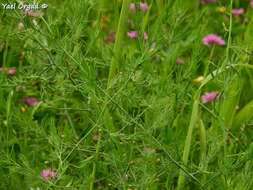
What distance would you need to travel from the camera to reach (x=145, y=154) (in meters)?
1.49

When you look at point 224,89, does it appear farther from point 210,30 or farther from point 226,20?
point 226,20

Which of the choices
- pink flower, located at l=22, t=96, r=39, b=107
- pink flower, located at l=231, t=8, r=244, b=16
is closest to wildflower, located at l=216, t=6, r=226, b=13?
pink flower, located at l=231, t=8, r=244, b=16

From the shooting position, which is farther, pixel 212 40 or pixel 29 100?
pixel 212 40

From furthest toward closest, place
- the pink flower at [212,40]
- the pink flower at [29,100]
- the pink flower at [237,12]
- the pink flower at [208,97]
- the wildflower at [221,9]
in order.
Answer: the pink flower at [237,12]
the wildflower at [221,9]
the pink flower at [212,40]
the pink flower at [29,100]
the pink flower at [208,97]

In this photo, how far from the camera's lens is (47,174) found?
1.57 m

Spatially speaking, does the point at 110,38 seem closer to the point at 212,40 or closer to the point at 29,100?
the point at 212,40

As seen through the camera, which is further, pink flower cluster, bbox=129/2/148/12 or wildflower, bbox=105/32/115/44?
wildflower, bbox=105/32/115/44

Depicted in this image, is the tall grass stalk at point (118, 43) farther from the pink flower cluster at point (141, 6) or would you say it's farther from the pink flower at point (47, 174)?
the pink flower at point (47, 174)

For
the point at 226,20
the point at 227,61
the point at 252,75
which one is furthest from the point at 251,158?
the point at 226,20

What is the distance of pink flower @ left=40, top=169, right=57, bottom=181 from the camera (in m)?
1.49

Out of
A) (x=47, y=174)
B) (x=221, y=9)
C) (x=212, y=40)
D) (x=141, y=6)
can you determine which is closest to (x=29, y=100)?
(x=141, y=6)

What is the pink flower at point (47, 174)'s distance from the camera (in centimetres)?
149

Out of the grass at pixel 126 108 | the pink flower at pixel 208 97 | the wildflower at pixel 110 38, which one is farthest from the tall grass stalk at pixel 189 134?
the wildflower at pixel 110 38

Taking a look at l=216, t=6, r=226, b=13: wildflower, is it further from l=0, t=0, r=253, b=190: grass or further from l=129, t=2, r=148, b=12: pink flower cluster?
l=0, t=0, r=253, b=190: grass
